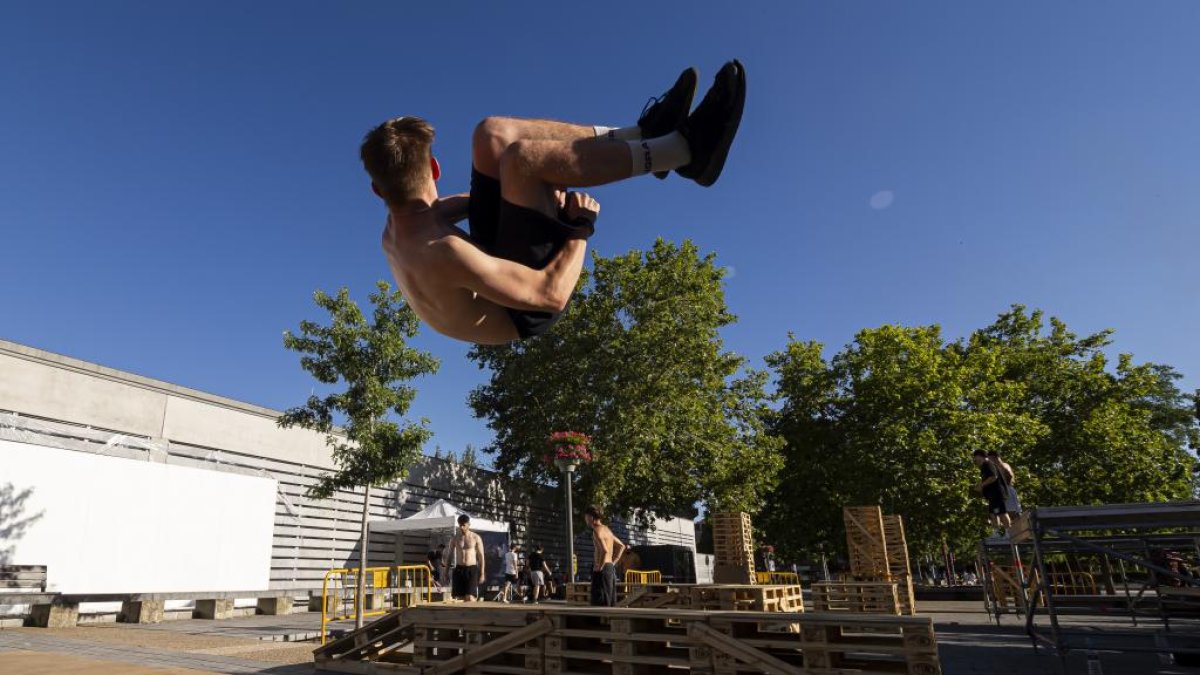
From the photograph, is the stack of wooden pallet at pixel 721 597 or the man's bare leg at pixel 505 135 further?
the stack of wooden pallet at pixel 721 597

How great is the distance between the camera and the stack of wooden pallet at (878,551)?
56.0 feet

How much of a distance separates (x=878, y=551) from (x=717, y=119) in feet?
57.9

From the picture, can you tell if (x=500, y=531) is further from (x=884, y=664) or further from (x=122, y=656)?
(x=884, y=664)

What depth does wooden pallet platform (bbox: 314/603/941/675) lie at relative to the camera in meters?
5.84

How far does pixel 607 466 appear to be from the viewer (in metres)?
22.8

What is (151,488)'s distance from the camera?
1505 cm

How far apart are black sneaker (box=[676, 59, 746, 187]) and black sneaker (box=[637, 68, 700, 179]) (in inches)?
2.0

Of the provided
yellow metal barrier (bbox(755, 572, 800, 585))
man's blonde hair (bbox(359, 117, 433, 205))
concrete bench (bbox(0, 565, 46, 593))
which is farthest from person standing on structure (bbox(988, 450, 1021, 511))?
concrete bench (bbox(0, 565, 46, 593))

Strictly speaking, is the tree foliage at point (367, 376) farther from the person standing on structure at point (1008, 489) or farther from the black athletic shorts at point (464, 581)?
the person standing on structure at point (1008, 489)

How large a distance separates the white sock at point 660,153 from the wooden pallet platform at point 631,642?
15.5 feet

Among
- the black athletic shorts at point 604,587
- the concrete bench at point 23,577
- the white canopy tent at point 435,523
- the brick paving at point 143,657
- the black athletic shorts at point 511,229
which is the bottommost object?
the brick paving at point 143,657

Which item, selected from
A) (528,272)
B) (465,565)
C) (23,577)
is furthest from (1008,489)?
(23,577)

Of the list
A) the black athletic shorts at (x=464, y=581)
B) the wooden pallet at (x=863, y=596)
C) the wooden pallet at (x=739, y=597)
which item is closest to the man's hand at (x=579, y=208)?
the wooden pallet at (x=739, y=597)

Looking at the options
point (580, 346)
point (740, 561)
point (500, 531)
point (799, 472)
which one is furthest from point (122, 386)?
point (799, 472)
